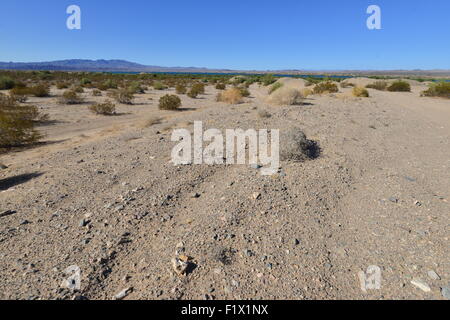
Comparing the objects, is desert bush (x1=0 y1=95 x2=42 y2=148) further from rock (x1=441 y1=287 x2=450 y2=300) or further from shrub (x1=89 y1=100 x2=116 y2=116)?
rock (x1=441 y1=287 x2=450 y2=300)

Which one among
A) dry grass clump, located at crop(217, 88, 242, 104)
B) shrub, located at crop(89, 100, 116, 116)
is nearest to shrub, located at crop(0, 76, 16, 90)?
shrub, located at crop(89, 100, 116, 116)

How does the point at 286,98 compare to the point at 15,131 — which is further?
the point at 286,98

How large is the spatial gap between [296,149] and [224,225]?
117 inches

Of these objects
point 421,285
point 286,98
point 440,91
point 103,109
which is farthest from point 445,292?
point 440,91

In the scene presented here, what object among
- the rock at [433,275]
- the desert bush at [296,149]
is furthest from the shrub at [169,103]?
the rock at [433,275]

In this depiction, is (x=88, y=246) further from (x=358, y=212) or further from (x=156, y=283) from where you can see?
(x=358, y=212)

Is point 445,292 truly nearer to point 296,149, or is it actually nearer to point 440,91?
point 296,149

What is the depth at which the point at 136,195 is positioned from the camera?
4457 millimetres

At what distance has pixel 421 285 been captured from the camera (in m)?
2.69

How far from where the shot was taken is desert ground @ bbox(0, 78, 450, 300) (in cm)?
274

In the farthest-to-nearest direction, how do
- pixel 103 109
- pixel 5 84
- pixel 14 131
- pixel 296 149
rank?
pixel 5 84 < pixel 103 109 < pixel 14 131 < pixel 296 149

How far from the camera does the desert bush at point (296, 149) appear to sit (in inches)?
230

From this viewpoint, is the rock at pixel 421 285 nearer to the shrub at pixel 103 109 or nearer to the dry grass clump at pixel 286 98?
the dry grass clump at pixel 286 98
